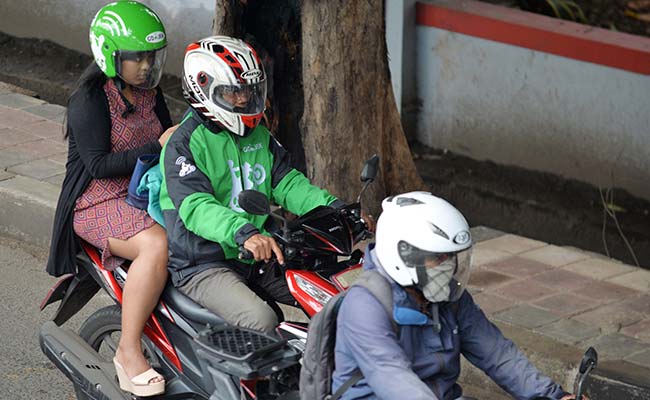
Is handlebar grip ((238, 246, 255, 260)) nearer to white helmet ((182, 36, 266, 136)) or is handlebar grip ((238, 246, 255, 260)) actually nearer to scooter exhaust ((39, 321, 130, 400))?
white helmet ((182, 36, 266, 136))

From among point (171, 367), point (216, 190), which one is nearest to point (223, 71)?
point (216, 190)

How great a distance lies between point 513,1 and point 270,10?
10.5 ft

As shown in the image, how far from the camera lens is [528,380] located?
12.5 feet

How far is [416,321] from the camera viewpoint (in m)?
3.69

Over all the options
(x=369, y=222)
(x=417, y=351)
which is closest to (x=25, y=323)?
(x=369, y=222)

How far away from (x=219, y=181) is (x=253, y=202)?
1.63 feet

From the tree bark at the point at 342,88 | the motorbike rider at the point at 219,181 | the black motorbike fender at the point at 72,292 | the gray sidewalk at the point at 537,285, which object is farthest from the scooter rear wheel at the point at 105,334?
the tree bark at the point at 342,88

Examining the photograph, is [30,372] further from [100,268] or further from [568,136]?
[568,136]

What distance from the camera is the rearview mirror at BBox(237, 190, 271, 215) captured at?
13.4ft

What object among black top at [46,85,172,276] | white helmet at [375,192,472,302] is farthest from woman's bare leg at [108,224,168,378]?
white helmet at [375,192,472,302]

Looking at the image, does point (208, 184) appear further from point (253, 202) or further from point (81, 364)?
point (81, 364)

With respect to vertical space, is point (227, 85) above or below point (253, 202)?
above

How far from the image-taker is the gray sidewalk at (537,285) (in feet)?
18.0

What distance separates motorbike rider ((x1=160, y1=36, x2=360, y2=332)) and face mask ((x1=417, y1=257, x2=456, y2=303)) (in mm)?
834
